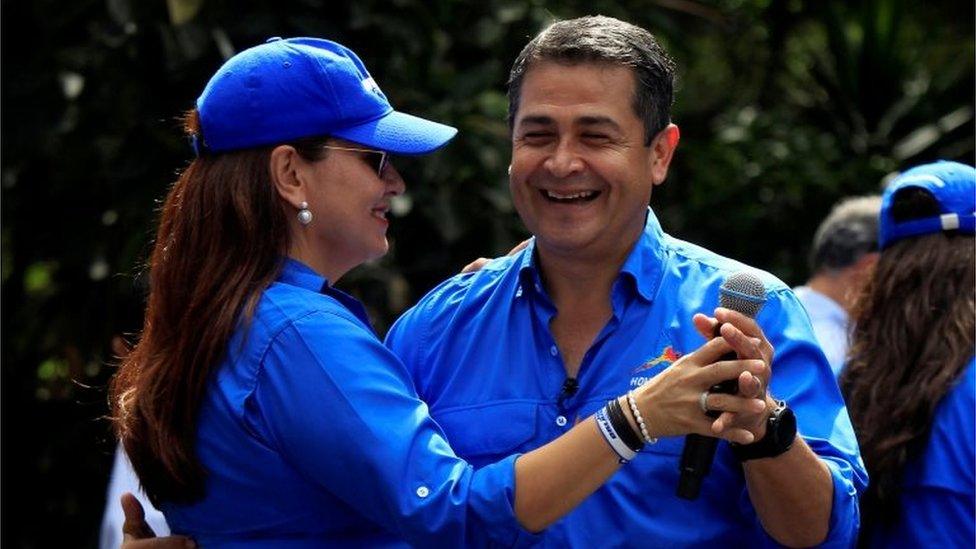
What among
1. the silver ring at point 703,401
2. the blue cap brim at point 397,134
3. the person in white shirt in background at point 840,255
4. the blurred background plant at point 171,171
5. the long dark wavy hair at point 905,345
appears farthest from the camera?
the blurred background plant at point 171,171

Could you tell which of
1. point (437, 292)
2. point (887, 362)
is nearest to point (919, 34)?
point (887, 362)

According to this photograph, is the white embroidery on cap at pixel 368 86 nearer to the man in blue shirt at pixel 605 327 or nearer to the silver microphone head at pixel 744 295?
the man in blue shirt at pixel 605 327

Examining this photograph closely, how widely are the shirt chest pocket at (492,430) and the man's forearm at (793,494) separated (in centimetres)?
51

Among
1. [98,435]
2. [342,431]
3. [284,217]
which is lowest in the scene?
[98,435]

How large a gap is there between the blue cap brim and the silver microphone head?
773mm

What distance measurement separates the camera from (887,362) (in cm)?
417

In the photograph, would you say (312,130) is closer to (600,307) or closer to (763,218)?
(600,307)

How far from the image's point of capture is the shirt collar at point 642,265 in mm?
3395

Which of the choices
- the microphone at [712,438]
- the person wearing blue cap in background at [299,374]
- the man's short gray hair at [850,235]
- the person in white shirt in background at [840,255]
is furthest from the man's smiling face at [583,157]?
the man's short gray hair at [850,235]

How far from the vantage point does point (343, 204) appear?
322 centimetres

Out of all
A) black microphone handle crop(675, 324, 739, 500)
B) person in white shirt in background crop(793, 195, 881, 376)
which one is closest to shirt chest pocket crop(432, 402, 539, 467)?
black microphone handle crop(675, 324, 739, 500)

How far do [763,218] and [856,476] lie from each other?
16.6 feet

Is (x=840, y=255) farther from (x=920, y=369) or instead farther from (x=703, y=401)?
(x=703, y=401)

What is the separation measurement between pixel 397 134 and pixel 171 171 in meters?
2.99
